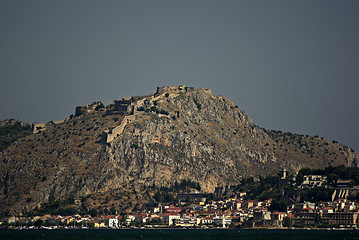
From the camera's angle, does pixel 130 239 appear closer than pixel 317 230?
Yes

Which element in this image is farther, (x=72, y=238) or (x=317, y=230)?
(x=317, y=230)

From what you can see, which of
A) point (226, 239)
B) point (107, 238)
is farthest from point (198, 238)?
point (107, 238)

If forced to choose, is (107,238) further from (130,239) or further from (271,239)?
(271,239)

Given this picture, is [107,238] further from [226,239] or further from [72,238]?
[226,239]

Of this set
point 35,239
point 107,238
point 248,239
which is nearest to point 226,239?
point 248,239

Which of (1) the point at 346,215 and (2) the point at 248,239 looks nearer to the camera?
(2) the point at 248,239

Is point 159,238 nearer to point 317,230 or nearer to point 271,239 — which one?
point 271,239

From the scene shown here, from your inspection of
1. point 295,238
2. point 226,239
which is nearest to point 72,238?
point 226,239
